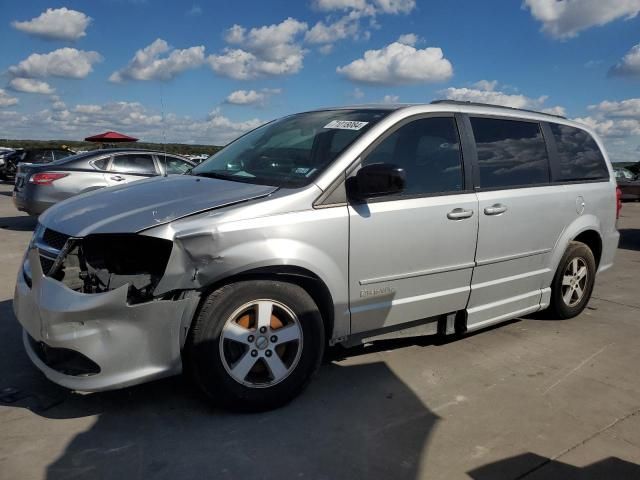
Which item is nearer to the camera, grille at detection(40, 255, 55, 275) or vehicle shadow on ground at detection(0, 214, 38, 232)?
grille at detection(40, 255, 55, 275)

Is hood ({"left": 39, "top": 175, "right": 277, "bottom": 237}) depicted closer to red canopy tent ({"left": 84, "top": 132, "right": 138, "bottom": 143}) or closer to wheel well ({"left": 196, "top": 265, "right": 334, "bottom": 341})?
wheel well ({"left": 196, "top": 265, "right": 334, "bottom": 341})

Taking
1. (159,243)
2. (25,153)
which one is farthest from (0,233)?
(25,153)

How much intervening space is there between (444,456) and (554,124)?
3306 millimetres

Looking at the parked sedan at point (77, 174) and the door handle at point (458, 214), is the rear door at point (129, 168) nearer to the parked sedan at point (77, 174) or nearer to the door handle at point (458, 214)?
the parked sedan at point (77, 174)

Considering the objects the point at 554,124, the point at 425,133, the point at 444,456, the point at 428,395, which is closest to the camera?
the point at 444,456

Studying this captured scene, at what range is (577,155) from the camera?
490 centimetres

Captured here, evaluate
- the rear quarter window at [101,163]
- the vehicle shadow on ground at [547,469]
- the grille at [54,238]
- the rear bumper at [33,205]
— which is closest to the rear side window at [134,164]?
the rear quarter window at [101,163]

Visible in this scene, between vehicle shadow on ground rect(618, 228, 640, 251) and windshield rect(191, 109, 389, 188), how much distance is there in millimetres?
7905

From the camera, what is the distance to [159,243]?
9.14 feet

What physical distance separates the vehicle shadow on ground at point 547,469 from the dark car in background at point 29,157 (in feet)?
58.7

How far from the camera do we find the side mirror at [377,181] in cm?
314

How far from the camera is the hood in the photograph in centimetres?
283

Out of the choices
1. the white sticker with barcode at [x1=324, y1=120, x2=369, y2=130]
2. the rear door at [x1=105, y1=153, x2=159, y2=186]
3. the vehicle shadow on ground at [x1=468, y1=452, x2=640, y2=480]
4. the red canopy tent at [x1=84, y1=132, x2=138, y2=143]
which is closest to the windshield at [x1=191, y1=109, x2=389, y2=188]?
the white sticker with barcode at [x1=324, y1=120, x2=369, y2=130]

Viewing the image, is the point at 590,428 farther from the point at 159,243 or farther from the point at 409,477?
the point at 159,243
